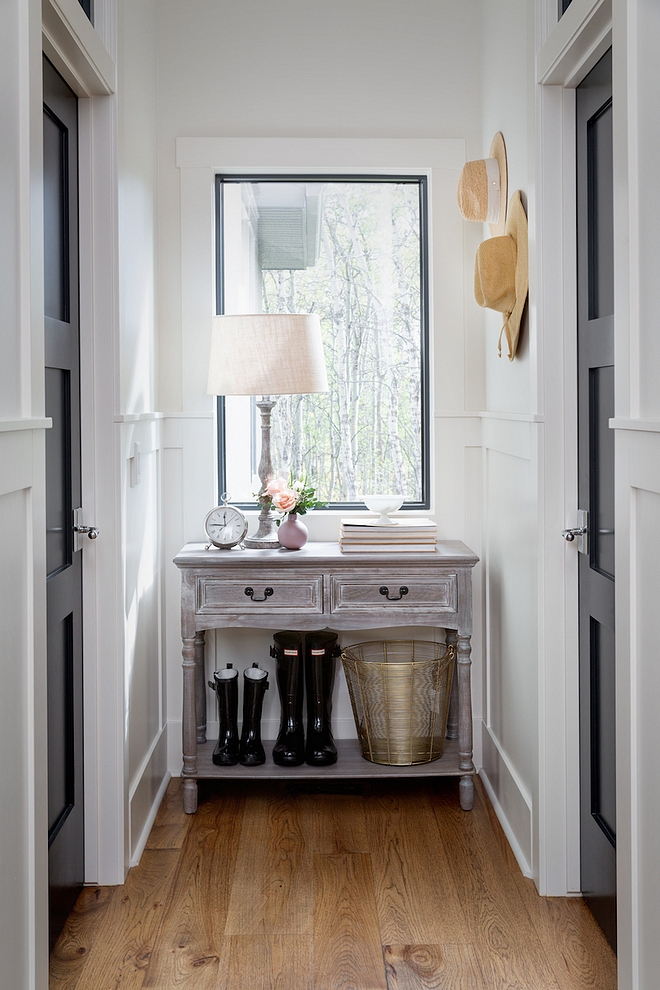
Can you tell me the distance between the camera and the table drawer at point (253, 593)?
2984 mm

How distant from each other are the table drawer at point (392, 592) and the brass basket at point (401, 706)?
0.62 feet

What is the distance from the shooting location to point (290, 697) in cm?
313

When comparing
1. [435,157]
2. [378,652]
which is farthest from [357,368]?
[378,652]

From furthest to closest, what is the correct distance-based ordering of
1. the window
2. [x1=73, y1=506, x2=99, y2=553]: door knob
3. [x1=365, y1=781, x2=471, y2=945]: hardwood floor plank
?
the window → [x1=73, y1=506, x2=99, y2=553]: door knob → [x1=365, y1=781, x2=471, y2=945]: hardwood floor plank

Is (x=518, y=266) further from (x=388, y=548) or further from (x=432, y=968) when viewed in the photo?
(x=432, y=968)

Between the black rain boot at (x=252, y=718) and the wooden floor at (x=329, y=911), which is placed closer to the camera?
the wooden floor at (x=329, y=911)

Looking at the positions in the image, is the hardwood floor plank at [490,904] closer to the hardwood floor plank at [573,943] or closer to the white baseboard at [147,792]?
the hardwood floor plank at [573,943]

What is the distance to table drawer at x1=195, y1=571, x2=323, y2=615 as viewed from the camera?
2.98 metres

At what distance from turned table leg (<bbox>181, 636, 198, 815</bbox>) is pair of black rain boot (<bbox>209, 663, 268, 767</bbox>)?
109mm

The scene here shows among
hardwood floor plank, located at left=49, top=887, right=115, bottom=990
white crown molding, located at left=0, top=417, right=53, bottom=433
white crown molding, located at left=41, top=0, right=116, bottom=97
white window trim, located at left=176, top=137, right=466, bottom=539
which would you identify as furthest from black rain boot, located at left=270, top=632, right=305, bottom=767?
white crown molding, located at left=41, top=0, right=116, bottom=97

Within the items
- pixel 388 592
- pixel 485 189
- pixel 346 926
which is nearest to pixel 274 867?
pixel 346 926

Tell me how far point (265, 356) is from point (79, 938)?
1774 mm

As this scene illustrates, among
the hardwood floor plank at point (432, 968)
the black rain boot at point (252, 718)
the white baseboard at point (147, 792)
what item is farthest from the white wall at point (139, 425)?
the hardwood floor plank at point (432, 968)

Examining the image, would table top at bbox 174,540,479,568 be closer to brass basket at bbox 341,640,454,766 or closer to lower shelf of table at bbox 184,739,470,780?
brass basket at bbox 341,640,454,766
